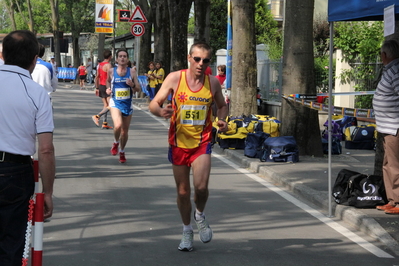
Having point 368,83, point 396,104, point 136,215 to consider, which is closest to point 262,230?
point 136,215

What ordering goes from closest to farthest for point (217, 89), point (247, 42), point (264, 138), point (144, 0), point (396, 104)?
point (217, 89)
point (396, 104)
point (264, 138)
point (247, 42)
point (144, 0)

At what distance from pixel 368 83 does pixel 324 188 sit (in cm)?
986

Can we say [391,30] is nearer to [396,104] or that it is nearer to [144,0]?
[396,104]

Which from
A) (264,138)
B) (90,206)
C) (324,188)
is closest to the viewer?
(90,206)

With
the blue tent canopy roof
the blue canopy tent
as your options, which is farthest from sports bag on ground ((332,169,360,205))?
the blue tent canopy roof

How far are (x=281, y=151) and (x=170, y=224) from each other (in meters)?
4.77

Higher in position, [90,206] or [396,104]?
[396,104]

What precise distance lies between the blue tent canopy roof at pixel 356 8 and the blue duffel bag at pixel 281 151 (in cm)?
413

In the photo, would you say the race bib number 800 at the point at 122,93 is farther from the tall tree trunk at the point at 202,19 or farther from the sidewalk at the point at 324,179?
the tall tree trunk at the point at 202,19

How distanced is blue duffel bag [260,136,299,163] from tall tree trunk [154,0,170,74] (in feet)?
58.4

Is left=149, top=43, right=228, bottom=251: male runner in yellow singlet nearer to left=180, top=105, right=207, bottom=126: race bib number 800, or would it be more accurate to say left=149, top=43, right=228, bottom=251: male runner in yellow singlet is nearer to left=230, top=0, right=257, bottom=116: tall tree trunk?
left=180, top=105, right=207, bottom=126: race bib number 800

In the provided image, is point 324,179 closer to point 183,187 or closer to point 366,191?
point 366,191

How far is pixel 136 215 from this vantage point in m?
7.72

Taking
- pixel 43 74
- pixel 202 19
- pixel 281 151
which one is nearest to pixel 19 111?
pixel 43 74
